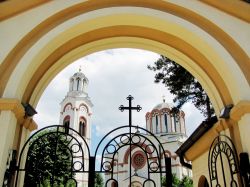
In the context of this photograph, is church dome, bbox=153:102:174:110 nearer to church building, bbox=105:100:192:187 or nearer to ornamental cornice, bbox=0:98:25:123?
church building, bbox=105:100:192:187

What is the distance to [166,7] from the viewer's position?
5977mm

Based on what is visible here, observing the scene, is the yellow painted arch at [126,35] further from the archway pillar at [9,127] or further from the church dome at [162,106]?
the church dome at [162,106]

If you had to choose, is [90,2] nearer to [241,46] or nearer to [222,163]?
[241,46]

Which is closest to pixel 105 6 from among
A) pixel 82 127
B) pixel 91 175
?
pixel 91 175

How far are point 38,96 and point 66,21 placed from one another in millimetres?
1590

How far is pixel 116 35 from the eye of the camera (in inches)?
260

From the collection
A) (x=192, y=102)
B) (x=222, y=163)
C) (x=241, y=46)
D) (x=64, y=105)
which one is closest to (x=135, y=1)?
(x=241, y=46)

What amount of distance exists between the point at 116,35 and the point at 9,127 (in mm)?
2996

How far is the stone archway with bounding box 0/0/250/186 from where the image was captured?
5.16 m

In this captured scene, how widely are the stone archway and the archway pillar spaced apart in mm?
15

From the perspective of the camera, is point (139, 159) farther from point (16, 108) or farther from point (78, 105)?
point (16, 108)

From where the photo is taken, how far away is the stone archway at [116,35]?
5.16m

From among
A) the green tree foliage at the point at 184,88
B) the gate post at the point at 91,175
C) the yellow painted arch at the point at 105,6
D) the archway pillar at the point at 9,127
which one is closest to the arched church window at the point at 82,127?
the green tree foliage at the point at 184,88

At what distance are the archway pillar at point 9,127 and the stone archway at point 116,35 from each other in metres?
0.01
